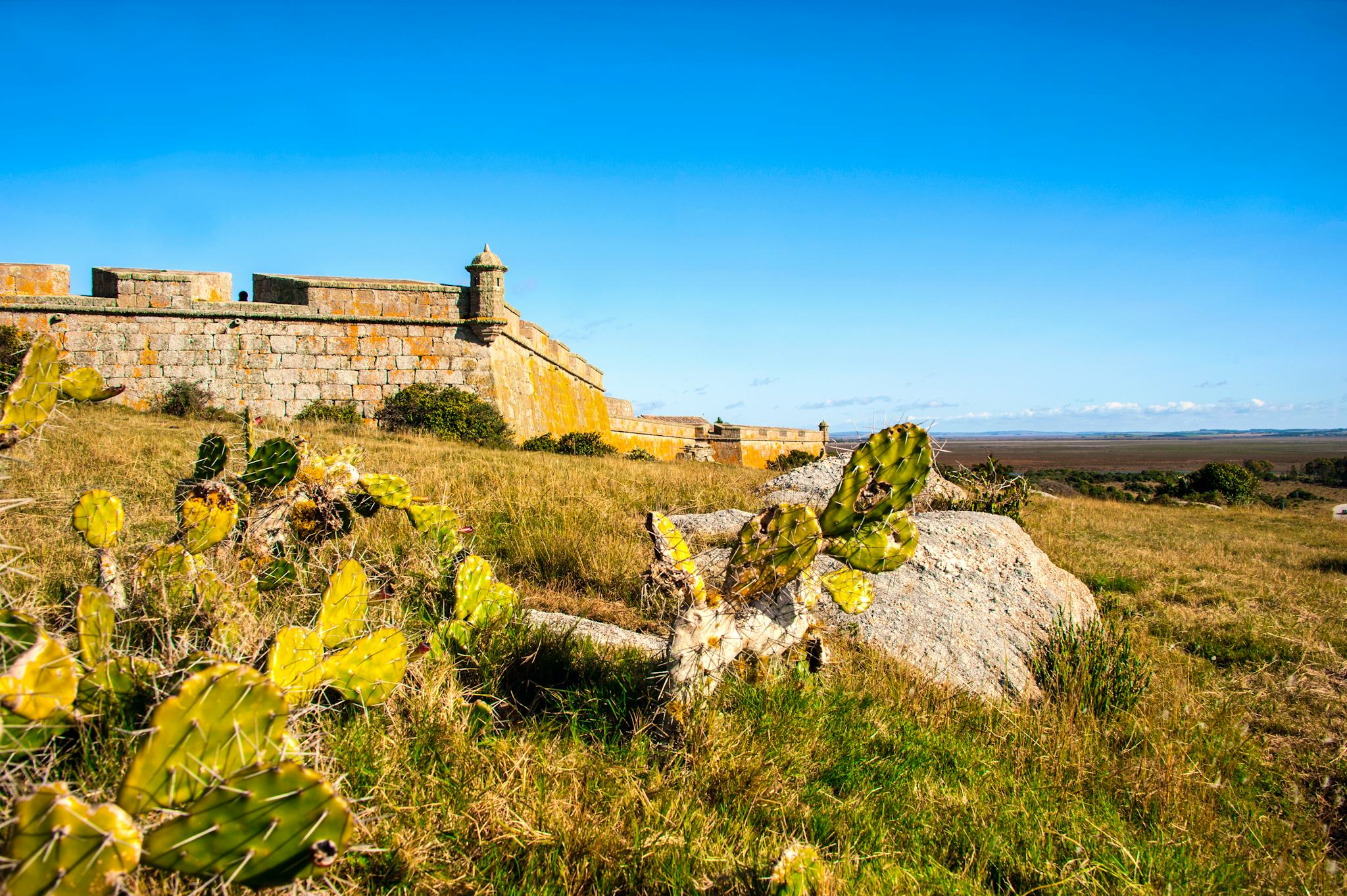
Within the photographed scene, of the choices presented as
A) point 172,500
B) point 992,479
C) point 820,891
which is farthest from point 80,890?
point 992,479

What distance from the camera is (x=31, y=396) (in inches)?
91.7

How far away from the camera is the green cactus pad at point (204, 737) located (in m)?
1.50

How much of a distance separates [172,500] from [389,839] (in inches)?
178

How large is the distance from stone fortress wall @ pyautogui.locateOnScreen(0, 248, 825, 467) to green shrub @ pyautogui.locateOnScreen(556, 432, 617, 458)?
1010 millimetres

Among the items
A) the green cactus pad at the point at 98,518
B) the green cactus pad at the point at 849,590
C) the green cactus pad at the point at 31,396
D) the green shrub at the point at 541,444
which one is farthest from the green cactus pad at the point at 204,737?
the green shrub at the point at 541,444

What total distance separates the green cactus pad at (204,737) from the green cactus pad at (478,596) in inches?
65.6

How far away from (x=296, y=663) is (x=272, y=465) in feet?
4.41

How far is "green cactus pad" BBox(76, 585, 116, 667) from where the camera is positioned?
192 cm

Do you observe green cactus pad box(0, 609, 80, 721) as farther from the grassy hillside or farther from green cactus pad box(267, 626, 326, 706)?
green cactus pad box(267, 626, 326, 706)

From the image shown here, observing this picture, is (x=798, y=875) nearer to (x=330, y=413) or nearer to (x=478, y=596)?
(x=478, y=596)

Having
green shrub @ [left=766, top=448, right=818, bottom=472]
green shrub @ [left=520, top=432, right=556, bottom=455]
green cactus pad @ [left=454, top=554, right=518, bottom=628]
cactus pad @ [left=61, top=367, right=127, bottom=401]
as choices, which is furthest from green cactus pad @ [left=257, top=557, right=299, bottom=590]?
green shrub @ [left=766, top=448, right=818, bottom=472]

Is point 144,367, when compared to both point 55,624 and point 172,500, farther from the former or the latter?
point 55,624

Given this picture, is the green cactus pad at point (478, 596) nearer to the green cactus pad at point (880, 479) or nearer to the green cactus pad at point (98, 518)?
the green cactus pad at point (98, 518)

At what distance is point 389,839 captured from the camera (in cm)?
195
